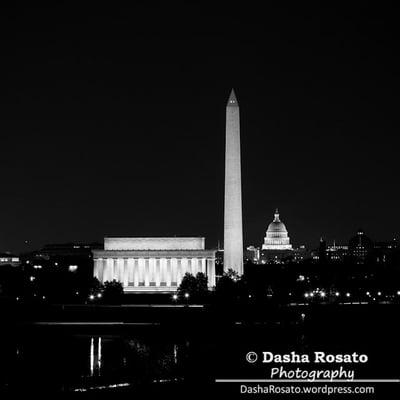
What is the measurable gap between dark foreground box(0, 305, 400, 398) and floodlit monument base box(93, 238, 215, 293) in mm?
56843

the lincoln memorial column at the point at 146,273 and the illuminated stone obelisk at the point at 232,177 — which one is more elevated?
the illuminated stone obelisk at the point at 232,177

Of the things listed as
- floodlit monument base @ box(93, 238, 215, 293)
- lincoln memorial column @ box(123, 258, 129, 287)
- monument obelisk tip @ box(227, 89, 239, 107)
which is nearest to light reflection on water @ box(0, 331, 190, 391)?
monument obelisk tip @ box(227, 89, 239, 107)

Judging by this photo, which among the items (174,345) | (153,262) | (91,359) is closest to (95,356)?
(91,359)

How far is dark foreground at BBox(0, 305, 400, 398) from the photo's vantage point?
27.3 m

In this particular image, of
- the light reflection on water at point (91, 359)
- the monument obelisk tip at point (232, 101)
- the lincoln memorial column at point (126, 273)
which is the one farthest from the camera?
the lincoln memorial column at point (126, 273)

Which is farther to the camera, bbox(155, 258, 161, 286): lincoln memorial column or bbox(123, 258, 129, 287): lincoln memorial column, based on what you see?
bbox(123, 258, 129, 287): lincoln memorial column

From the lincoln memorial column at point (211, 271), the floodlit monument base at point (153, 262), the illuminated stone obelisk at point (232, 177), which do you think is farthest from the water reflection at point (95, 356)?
the lincoln memorial column at point (211, 271)

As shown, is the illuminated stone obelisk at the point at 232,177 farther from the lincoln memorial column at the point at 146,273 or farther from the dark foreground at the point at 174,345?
the dark foreground at the point at 174,345

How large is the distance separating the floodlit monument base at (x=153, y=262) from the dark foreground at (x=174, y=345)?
56843mm

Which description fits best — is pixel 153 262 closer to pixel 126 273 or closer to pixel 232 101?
pixel 126 273

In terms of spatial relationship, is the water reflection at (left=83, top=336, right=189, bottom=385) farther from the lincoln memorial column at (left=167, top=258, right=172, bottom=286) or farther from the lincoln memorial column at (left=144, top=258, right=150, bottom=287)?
the lincoln memorial column at (left=167, top=258, right=172, bottom=286)

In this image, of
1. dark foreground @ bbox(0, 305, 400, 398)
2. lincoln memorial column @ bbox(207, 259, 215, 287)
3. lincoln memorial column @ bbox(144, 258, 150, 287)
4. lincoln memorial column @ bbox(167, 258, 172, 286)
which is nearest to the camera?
dark foreground @ bbox(0, 305, 400, 398)

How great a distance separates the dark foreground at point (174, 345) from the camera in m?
27.3

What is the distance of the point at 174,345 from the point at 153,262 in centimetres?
8798
